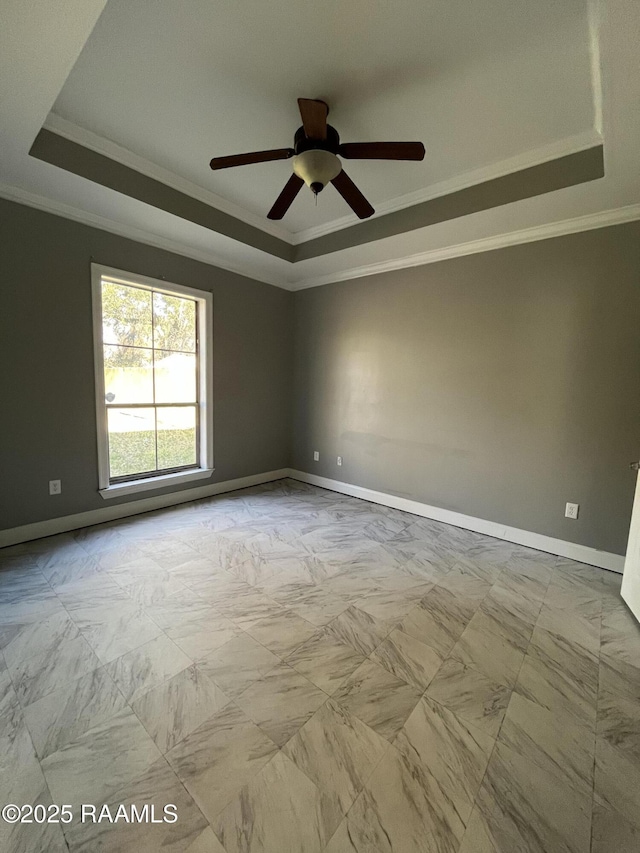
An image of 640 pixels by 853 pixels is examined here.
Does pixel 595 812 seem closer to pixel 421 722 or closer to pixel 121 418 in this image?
pixel 421 722

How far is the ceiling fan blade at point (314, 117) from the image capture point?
5.12 ft

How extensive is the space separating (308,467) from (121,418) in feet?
7.61

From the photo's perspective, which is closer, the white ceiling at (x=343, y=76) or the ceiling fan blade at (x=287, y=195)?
the white ceiling at (x=343, y=76)

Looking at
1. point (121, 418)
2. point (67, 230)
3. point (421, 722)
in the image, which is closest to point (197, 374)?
point (121, 418)

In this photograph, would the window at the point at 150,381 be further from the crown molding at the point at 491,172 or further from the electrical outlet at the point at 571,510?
the electrical outlet at the point at 571,510

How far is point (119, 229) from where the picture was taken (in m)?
2.90

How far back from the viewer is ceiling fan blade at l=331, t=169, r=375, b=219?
2.03 meters

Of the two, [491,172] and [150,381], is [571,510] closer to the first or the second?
[491,172]

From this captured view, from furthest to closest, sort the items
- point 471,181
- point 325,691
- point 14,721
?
point 471,181
point 325,691
point 14,721

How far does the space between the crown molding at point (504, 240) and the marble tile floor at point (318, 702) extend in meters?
2.59

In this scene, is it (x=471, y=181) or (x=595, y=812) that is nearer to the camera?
(x=595, y=812)

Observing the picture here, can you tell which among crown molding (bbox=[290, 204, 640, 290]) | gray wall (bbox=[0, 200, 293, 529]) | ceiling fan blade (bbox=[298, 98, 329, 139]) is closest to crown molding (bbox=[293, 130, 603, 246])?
crown molding (bbox=[290, 204, 640, 290])

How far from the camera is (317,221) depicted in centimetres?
327

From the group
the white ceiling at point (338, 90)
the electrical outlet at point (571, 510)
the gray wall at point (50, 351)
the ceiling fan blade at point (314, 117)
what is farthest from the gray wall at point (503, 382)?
the gray wall at point (50, 351)
